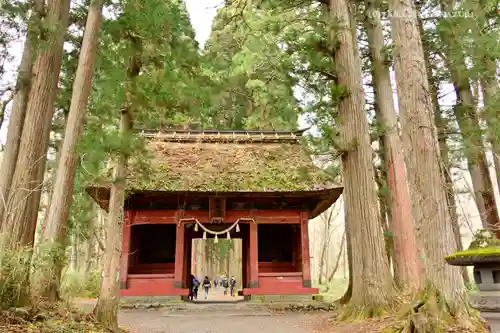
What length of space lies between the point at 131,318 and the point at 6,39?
266 inches

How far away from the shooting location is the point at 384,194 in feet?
36.2

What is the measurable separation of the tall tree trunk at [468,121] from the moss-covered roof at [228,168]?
365 cm

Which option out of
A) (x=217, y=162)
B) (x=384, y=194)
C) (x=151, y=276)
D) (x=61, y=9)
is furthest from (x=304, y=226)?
(x=61, y=9)

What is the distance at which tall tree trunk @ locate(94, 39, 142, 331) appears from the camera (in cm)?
595

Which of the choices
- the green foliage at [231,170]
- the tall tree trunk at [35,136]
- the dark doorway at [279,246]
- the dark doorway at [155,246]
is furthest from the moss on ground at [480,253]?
the dark doorway at [155,246]

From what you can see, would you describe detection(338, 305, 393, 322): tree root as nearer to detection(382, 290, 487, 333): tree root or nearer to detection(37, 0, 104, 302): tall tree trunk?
detection(382, 290, 487, 333): tree root

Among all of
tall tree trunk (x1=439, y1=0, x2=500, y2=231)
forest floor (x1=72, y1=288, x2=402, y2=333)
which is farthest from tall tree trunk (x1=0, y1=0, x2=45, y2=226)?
tall tree trunk (x1=439, y1=0, x2=500, y2=231)

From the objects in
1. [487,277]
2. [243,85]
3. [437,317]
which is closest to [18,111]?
[437,317]

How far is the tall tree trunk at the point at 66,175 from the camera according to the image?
547cm

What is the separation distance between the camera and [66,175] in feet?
20.0

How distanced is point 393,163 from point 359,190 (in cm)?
273

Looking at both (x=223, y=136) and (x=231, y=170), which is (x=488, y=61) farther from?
(x=223, y=136)

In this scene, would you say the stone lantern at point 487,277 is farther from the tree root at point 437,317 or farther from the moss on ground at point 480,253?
the tree root at point 437,317

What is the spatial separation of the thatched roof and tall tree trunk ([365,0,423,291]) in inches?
79.5
